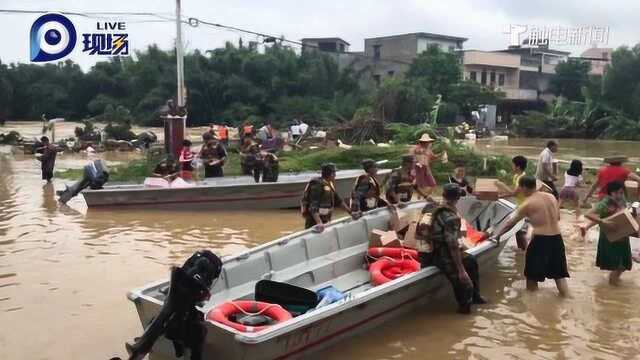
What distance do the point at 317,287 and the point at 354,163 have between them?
11.9 m

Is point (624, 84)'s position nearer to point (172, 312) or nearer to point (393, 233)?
point (393, 233)

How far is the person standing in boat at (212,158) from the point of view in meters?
14.4

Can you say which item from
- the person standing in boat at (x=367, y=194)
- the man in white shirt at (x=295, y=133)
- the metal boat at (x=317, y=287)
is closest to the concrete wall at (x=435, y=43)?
the man in white shirt at (x=295, y=133)

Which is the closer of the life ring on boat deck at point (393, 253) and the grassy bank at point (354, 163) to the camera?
the life ring on boat deck at point (393, 253)

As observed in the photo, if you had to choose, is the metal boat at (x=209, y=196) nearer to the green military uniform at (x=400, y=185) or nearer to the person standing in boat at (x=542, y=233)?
the green military uniform at (x=400, y=185)

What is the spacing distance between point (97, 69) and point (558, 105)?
140 ft

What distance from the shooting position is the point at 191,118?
5284 cm

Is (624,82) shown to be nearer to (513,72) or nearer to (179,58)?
(513,72)

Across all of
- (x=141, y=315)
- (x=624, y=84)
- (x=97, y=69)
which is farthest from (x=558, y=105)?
(x=141, y=315)

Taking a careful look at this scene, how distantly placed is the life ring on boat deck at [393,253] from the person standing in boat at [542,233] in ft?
3.83

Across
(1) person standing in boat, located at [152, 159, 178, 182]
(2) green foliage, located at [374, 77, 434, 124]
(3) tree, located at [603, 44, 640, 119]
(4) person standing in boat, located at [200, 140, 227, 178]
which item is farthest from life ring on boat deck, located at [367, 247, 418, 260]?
(3) tree, located at [603, 44, 640, 119]

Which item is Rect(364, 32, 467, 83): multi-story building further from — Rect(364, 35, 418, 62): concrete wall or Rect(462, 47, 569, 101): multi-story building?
Rect(462, 47, 569, 101): multi-story building

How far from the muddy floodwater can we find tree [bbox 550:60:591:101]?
47.0 meters

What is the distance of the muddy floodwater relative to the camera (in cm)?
598
